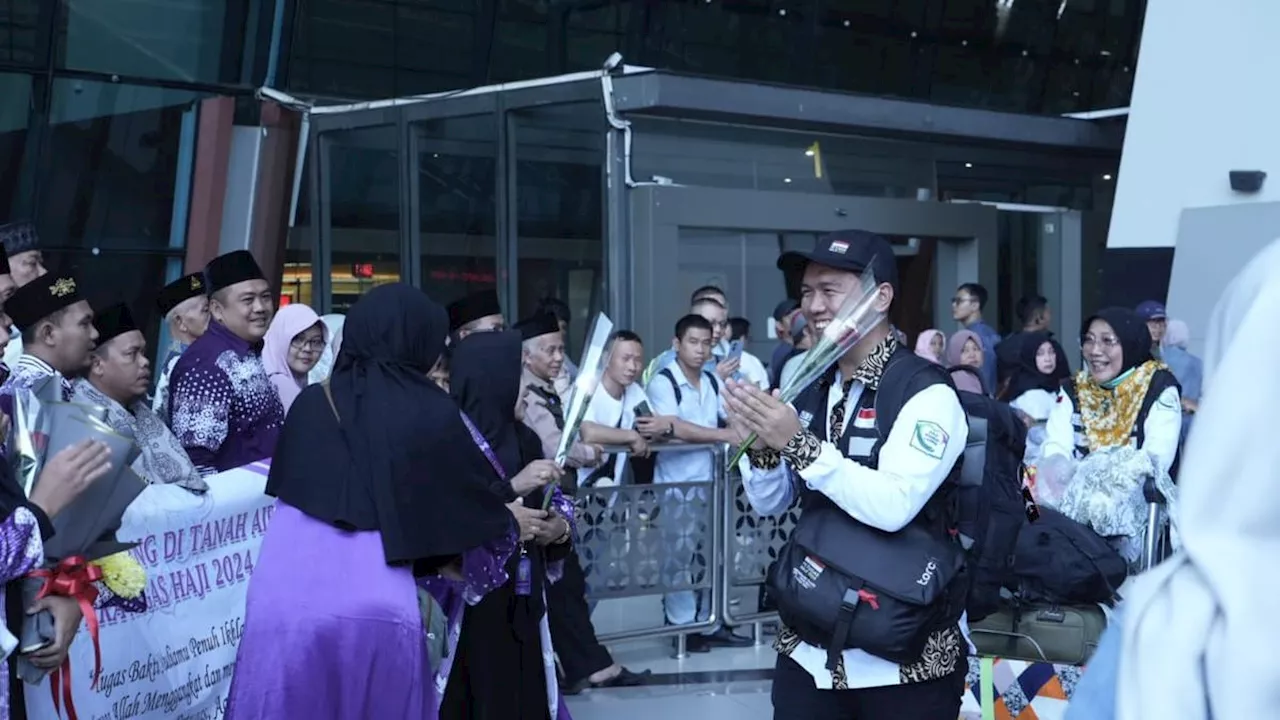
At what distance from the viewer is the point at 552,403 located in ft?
24.5

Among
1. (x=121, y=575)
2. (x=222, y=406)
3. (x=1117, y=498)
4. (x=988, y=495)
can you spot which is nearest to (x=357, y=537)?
(x=121, y=575)

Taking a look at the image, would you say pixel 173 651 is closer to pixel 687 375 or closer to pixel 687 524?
pixel 687 524

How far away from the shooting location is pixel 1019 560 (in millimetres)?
5887

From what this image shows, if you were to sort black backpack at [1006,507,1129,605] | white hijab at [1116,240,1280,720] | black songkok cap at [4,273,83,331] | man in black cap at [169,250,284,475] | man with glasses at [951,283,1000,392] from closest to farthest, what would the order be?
white hijab at [1116,240,1280,720]
black songkok cap at [4,273,83,331]
black backpack at [1006,507,1129,605]
man in black cap at [169,250,284,475]
man with glasses at [951,283,1000,392]

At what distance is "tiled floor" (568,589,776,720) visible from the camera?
24.6 feet

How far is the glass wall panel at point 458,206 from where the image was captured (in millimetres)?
14820

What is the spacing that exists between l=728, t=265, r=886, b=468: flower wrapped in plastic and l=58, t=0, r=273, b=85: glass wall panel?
12.5m

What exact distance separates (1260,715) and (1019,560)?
4.31 metres

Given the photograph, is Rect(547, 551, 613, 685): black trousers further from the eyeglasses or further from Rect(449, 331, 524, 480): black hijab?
the eyeglasses

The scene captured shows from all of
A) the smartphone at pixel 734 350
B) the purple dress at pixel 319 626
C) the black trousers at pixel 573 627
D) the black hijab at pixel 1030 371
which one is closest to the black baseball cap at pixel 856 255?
the purple dress at pixel 319 626

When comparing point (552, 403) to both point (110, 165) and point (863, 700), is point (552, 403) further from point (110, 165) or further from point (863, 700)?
point (110, 165)

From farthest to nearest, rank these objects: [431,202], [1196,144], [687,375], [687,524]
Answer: [431,202]
[1196,144]
[687,375]
[687,524]

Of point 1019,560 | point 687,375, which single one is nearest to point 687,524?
point 687,375

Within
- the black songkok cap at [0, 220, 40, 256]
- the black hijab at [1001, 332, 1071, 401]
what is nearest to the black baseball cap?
the black songkok cap at [0, 220, 40, 256]
